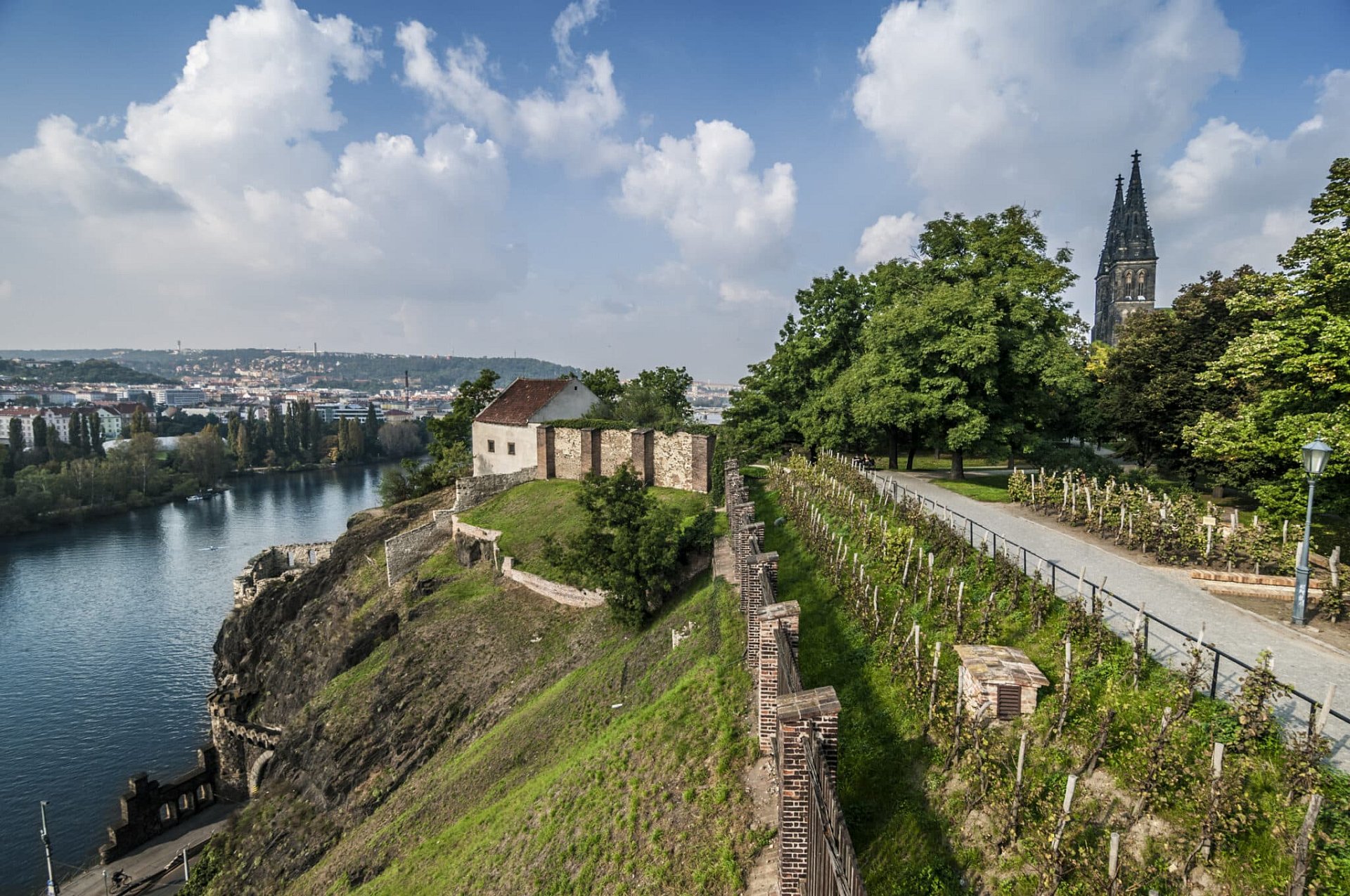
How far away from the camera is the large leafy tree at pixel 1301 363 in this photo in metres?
13.5

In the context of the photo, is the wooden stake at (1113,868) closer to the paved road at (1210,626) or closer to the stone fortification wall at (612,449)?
the paved road at (1210,626)

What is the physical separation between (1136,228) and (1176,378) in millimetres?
78407

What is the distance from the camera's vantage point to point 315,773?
847 inches

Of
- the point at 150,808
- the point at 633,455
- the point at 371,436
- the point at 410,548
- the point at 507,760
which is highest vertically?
the point at 633,455

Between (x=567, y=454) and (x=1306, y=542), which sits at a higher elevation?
(x=1306, y=542)

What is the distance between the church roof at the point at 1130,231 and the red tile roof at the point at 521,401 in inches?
3333

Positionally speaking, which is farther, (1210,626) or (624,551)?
(624,551)

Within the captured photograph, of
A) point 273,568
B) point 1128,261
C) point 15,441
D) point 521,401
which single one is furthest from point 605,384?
point 15,441

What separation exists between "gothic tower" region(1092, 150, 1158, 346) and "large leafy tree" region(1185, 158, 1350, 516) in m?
82.5

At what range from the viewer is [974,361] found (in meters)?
24.5

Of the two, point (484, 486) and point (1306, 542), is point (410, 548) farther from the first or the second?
point (1306, 542)

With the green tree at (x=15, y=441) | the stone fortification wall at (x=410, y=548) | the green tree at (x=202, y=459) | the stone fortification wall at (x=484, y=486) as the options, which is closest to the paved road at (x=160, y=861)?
the stone fortification wall at (x=410, y=548)

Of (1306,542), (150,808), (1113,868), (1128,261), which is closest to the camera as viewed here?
(1113,868)

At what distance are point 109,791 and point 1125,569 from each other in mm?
40677
